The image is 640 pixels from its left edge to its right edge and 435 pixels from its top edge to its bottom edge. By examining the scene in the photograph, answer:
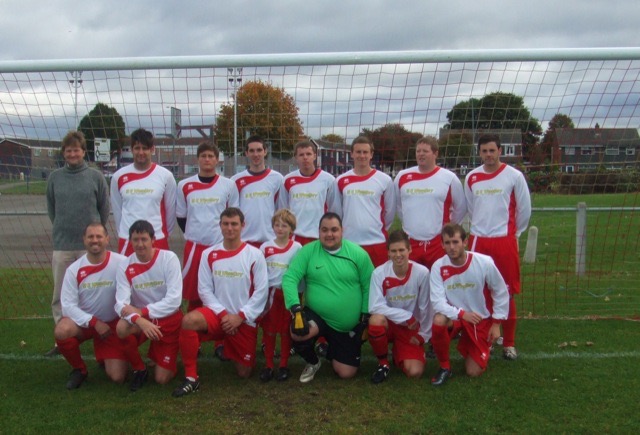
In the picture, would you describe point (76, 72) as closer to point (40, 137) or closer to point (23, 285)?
point (40, 137)

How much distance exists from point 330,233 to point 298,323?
73 centimetres

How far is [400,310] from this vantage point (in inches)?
180

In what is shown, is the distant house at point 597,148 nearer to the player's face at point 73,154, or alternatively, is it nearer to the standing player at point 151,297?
the standing player at point 151,297

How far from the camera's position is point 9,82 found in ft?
19.1

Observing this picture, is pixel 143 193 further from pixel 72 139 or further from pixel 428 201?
pixel 428 201

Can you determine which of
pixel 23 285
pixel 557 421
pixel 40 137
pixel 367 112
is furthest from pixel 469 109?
pixel 23 285

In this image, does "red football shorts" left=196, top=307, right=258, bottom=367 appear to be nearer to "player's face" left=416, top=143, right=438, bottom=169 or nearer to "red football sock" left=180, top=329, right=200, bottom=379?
"red football sock" left=180, top=329, right=200, bottom=379

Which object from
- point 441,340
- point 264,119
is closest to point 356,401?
point 441,340

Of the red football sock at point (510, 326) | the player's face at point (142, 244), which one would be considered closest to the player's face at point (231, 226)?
the player's face at point (142, 244)

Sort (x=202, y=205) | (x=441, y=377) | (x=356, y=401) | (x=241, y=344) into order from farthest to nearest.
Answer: (x=202, y=205)
(x=241, y=344)
(x=441, y=377)
(x=356, y=401)

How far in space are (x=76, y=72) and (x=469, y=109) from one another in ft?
12.5

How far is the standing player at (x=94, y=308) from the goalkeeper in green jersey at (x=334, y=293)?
4.45ft

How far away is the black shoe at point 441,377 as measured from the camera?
4.35 m

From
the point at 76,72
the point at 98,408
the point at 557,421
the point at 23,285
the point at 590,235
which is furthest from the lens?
the point at 590,235
